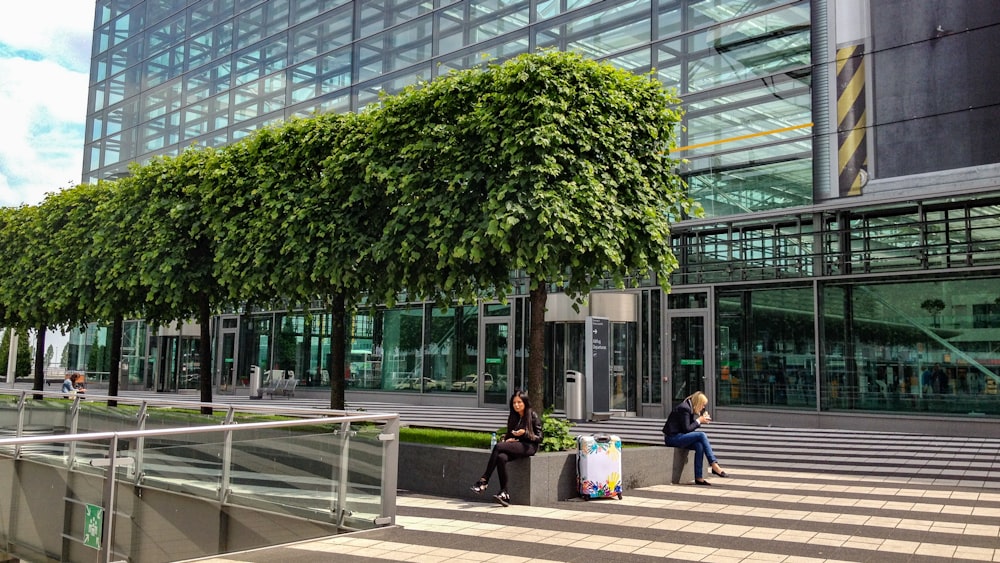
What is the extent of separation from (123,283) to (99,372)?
31.0m

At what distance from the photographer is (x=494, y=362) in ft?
90.0

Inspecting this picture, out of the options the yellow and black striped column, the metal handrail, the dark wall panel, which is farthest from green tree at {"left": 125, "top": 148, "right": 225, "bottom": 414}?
the dark wall panel

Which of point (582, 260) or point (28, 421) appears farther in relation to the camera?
point (28, 421)

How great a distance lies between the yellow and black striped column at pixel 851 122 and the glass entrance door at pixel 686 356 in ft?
16.9

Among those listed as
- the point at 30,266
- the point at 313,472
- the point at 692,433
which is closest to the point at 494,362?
→ the point at 30,266

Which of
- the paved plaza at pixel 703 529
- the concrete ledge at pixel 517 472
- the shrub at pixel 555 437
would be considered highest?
the shrub at pixel 555 437

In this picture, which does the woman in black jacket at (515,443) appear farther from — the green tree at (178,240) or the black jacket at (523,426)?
the green tree at (178,240)

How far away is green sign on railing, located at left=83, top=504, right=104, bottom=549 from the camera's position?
638 centimetres

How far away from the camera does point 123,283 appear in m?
18.0

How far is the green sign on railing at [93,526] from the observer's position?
6383 millimetres

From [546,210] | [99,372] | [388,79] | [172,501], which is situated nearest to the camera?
[172,501]

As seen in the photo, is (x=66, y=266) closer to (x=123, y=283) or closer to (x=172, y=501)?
(x=123, y=283)

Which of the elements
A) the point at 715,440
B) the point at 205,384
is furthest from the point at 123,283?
the point at 715,440

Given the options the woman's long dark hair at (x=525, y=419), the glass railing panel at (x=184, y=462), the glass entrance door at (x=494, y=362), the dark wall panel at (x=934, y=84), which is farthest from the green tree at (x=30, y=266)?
the dark wall panel at (x=934, y=84)
